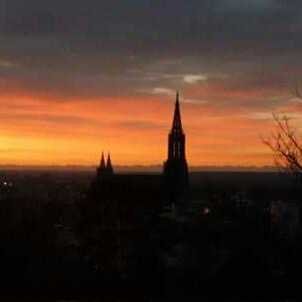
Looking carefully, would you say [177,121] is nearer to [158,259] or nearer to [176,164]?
[176,164]

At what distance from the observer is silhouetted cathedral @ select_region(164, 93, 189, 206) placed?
46.7 metres

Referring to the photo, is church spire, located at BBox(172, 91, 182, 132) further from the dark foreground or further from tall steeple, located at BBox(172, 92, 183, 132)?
the dark foreground

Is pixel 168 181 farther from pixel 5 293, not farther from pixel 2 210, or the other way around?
pixel 5 293

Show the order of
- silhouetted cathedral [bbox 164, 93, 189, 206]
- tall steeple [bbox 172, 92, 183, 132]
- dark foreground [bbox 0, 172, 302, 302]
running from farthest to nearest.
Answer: tall steeple [bbox 172, 92, 183, 132] → silhouetted cathedral [bbox 164, 93, 189, 206] → dark foreground [bbox 0, 172, 302, 302]

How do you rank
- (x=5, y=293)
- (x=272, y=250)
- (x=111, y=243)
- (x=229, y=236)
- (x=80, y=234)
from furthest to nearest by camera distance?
(x=80, y=234) → (x=111, y=243) → (x=229, y=236) → (x=272, y=250) → (x=5, y=293)

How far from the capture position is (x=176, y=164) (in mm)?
51312

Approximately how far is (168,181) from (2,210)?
104 ft

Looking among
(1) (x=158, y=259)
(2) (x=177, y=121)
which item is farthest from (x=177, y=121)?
(1) (x=158, y=259)

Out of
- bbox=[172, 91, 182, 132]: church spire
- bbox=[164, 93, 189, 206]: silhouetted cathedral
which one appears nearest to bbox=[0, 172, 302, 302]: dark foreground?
bbox=[164, 93, 189, 206]: silhouetted cathedral

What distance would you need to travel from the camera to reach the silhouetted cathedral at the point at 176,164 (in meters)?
46.7

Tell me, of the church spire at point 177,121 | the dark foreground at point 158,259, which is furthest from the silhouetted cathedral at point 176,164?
the dark foreground at point 158,259

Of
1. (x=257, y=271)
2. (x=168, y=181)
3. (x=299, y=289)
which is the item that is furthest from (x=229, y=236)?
(x=168, y=181)

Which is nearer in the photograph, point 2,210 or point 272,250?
point 272,250

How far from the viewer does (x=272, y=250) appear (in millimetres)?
9438
